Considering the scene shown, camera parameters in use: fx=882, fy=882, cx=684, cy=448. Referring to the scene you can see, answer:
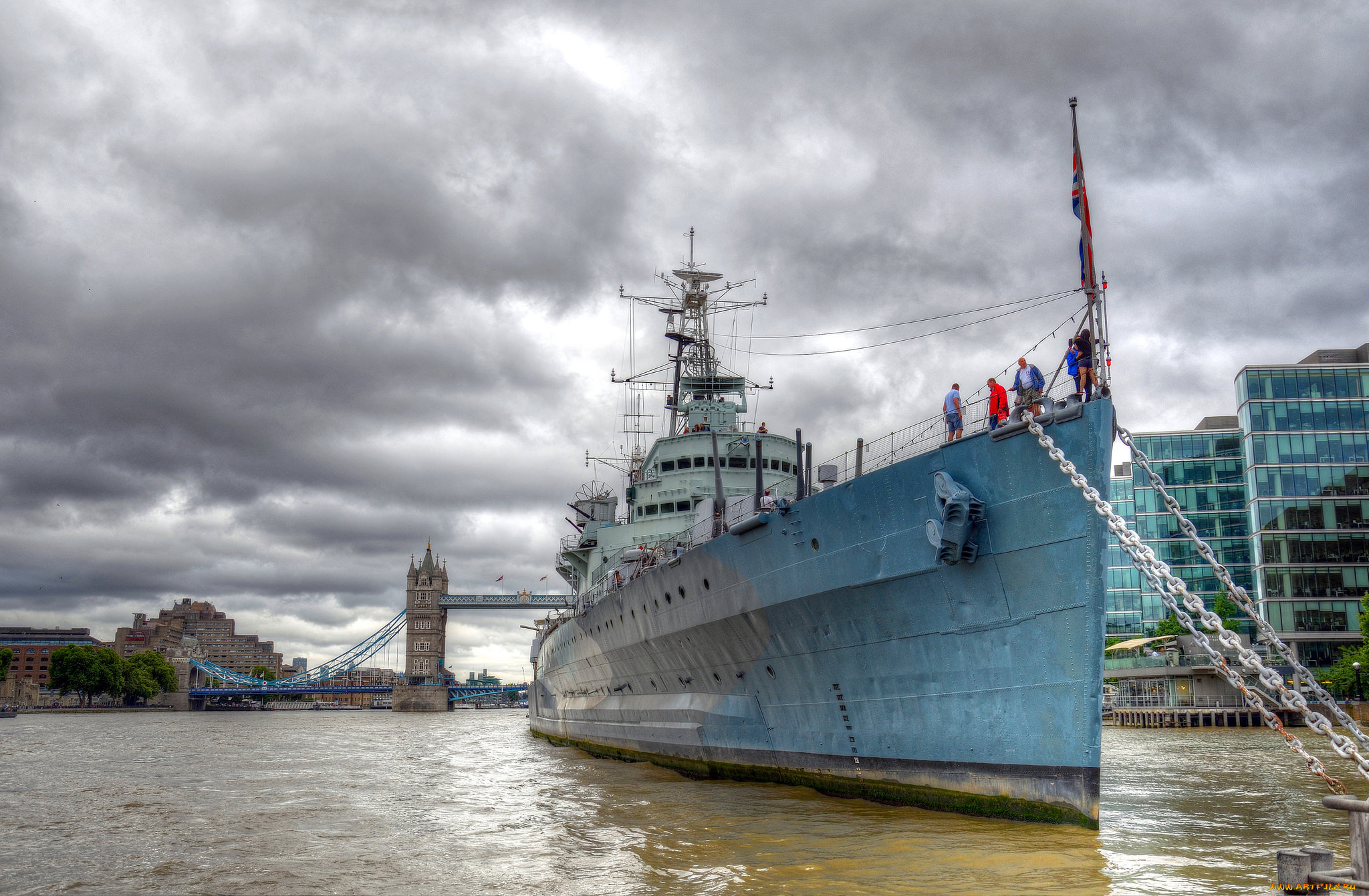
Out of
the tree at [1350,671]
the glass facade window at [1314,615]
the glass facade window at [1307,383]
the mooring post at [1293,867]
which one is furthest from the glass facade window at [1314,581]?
the mooring post at [1293,867]

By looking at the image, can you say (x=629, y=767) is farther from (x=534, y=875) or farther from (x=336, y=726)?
(x=336, y=726)

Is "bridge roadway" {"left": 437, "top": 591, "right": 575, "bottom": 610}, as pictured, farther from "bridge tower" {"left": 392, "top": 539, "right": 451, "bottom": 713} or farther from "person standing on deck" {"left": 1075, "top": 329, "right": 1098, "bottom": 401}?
"person standing on deck" {"left": 1075, "top": 329, "right": 1098, "bottom": 401}

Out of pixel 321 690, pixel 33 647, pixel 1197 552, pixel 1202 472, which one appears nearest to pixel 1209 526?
pixel 1202 472

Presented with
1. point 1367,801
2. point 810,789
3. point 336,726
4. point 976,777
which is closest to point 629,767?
point 810,789

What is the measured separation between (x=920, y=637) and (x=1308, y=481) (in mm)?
46898

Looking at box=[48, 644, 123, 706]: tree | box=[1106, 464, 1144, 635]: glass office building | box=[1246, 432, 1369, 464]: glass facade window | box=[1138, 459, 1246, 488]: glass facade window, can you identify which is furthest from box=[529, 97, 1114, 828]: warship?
box=[48, 644, 123, 706]: tree

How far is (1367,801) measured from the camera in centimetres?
529

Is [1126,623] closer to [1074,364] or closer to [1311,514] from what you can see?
[1311,514]

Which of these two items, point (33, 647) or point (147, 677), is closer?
point (147, 677)

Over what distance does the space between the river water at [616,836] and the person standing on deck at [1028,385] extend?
5.05 metres

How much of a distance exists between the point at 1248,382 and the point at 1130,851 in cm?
4765

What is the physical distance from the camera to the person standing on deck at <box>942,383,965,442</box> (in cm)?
1197

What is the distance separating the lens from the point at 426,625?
134250 mm

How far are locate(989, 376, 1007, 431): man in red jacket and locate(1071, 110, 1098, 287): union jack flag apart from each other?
5.46 feet
